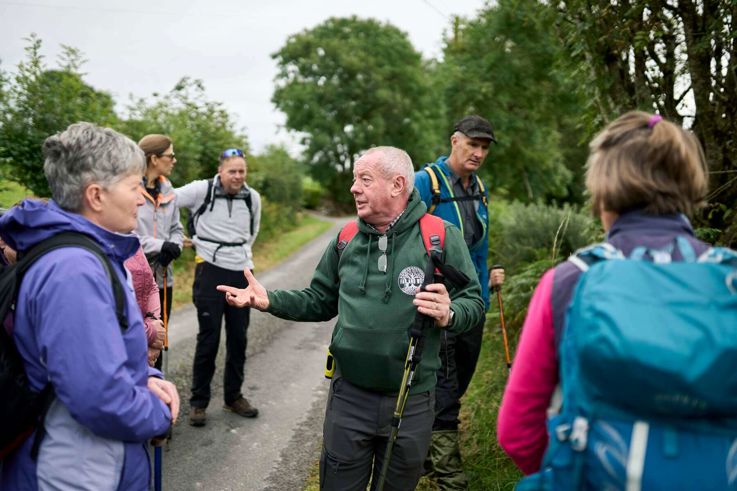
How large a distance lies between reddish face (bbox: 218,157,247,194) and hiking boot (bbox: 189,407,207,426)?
1961mm

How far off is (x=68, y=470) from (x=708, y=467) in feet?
6.35

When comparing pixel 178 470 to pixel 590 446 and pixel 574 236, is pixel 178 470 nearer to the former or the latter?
pixel 590 446

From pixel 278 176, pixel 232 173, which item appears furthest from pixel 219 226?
pixel 278 176

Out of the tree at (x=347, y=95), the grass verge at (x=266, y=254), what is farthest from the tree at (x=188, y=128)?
the tree at (x=347, y=95)

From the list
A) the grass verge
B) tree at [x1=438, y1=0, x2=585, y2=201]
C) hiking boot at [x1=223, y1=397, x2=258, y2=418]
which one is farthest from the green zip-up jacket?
tree at [x1=438, y1=0, x2=585, y2=201]

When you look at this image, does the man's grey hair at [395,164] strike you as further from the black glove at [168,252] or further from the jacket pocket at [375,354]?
the black glove at [168,252]

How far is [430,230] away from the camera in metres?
3.11

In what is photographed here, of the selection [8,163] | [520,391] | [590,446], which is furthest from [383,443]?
[8,163]

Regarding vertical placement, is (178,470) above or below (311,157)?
below

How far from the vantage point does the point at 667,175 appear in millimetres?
1782

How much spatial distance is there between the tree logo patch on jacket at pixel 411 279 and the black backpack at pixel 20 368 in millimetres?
1306

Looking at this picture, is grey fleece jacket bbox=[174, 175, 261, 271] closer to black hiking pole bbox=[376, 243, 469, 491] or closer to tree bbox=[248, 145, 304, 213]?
black hiking pole bbox=[376, 243, 469, 491]

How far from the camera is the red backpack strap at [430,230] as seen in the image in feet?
10.1

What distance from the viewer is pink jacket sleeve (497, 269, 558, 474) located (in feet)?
5.95
